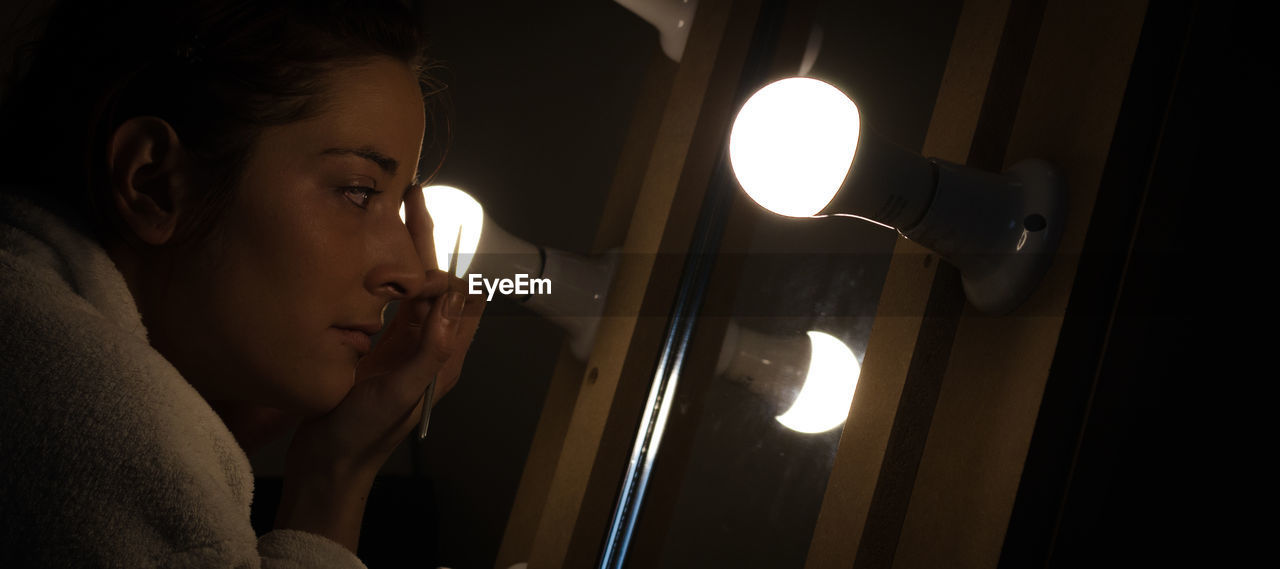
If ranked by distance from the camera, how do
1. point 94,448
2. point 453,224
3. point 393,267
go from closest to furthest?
point 94,448
point 393,267
point 453,224

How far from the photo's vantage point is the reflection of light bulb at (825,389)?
0.39 meters

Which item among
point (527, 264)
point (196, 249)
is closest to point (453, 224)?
point (527, 264)

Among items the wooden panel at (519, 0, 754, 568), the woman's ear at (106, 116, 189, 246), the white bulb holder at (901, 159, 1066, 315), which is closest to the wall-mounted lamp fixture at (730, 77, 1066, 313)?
the white bulb holder at (901, 159, 1066, 315)

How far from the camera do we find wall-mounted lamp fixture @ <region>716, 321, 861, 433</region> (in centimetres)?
39

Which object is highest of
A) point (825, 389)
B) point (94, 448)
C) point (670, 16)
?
point (670, 16)

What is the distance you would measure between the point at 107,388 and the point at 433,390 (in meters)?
0.16

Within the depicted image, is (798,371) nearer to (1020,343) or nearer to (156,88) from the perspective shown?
(1020,343)

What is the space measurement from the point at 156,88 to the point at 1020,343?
368mm

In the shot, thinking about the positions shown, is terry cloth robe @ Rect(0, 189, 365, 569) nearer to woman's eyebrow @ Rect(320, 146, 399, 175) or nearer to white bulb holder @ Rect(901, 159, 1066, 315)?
woman's eyebrow @ Rect(320, 146, 399, 175)

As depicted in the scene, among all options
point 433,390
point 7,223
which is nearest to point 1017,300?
point 433,390

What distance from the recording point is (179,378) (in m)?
0.31

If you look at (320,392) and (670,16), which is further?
(670,16)

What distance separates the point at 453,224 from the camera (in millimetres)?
478

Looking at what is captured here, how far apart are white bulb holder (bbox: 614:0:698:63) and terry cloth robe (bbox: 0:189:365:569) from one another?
1.15 feet
